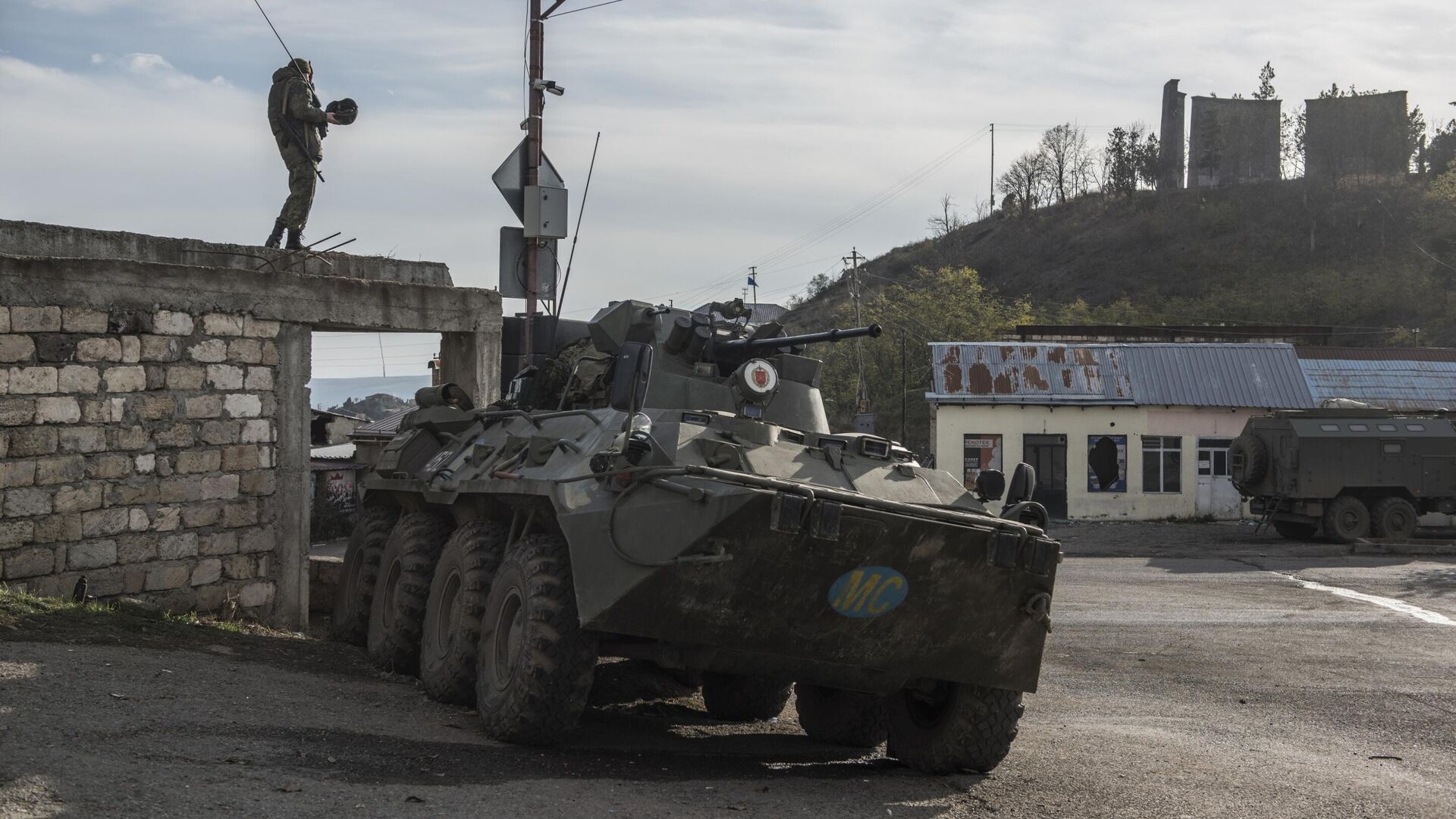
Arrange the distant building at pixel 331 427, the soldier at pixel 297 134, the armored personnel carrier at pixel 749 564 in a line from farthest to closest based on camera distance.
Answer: the distant building at pixel 331 427 < the soldier at pixel 297 134 < the armored personnel carrier at pixel 749 564

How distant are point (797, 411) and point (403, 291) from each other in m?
5.59

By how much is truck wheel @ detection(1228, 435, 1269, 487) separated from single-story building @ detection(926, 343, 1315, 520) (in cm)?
551

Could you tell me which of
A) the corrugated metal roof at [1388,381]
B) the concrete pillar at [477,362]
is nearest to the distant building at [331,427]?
the concrete pillar at [477,362]

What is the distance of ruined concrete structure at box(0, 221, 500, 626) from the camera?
1007 cm

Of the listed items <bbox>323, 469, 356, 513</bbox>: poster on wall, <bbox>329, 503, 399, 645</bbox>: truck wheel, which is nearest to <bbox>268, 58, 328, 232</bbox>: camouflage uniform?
<bbox>329, 503, 399, 645</bbox>: truck wheel

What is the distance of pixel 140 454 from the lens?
35.4ft

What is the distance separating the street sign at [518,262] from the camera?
13578mm

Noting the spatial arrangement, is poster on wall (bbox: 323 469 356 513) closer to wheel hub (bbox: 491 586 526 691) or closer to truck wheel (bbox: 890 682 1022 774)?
wheel hub (bbox: 491 586 526 691)

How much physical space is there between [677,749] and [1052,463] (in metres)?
24.1

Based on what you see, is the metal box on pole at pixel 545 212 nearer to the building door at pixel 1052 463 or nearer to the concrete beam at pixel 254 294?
the concrete beam at pixel 254 294

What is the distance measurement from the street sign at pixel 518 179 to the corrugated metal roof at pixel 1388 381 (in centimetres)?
2279

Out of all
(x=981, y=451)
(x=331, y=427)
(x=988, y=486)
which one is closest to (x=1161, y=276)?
(x=981, y=451)

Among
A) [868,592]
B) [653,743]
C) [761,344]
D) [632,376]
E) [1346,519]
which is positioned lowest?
[653,743]

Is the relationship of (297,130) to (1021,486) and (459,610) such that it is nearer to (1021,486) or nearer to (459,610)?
(459,610)
